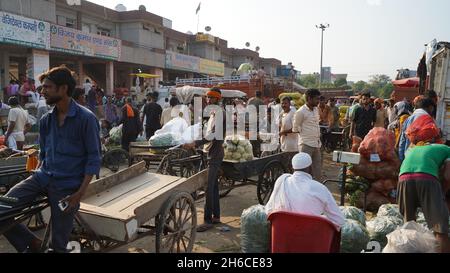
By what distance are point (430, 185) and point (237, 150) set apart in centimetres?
326

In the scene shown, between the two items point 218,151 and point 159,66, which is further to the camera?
point 159,66

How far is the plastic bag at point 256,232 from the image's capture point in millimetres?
3955

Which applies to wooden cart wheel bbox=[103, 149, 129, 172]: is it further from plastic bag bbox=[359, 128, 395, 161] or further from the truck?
the truck

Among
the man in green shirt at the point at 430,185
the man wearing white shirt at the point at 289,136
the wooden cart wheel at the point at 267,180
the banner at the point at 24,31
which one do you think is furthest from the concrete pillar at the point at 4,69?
the man in green shirt at the point at 430,185

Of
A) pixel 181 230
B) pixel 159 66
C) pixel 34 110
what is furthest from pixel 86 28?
pixel 181 230

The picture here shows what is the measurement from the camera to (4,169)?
5.03 metres

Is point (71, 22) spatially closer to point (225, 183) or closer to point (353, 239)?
point (225, 183)

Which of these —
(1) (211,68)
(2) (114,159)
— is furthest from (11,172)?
(1) (211,68)

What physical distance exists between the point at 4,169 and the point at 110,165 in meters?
3.15

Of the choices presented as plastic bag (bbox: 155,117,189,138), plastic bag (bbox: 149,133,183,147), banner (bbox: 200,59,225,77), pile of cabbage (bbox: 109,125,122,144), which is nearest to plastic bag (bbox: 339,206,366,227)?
→ plastic bag (bbox: 149,133,183,147)

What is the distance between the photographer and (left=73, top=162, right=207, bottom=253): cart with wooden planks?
11.0ft

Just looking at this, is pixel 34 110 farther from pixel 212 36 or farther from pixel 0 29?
pixel 212 36

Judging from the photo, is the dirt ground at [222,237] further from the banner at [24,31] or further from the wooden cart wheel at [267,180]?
the banner at [24,31]

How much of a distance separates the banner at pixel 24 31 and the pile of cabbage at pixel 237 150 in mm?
12890
